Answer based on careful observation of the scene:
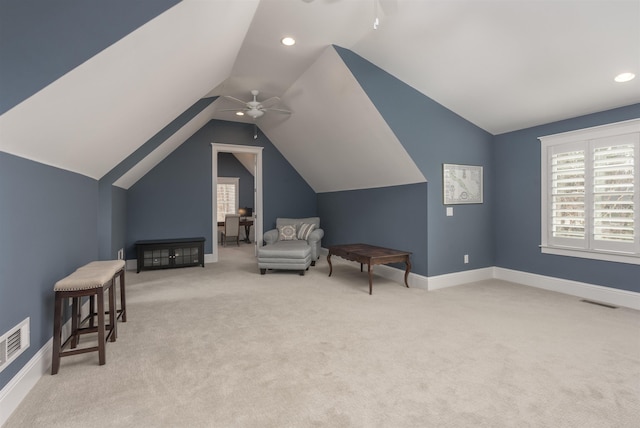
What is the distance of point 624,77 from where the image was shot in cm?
310

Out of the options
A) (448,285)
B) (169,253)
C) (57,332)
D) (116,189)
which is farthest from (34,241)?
(448,285)

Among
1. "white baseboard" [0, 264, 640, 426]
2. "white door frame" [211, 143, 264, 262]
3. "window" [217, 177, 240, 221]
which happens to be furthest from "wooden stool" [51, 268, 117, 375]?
"window" [217, 177, 240, 221]

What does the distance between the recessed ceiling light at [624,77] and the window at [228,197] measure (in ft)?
29.5

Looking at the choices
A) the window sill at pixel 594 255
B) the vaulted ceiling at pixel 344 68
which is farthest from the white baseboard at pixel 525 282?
the vaulted ceiling at pixel 344 68

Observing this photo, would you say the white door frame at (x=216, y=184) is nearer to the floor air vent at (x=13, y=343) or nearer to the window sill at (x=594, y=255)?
the floor air vent at (x=13, y=343)

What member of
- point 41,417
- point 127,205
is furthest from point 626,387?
point 127,205

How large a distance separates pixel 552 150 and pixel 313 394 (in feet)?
14.3

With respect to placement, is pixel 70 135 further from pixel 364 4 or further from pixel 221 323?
pixel 364 4

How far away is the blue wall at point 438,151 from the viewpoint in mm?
3966

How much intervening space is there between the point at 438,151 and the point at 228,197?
7.44 meters

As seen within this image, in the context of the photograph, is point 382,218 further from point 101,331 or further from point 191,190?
point 101,331

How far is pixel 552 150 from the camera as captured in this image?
4203 mm

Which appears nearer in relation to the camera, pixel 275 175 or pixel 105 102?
pixel 105 102

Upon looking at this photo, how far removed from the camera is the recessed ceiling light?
3.05m
